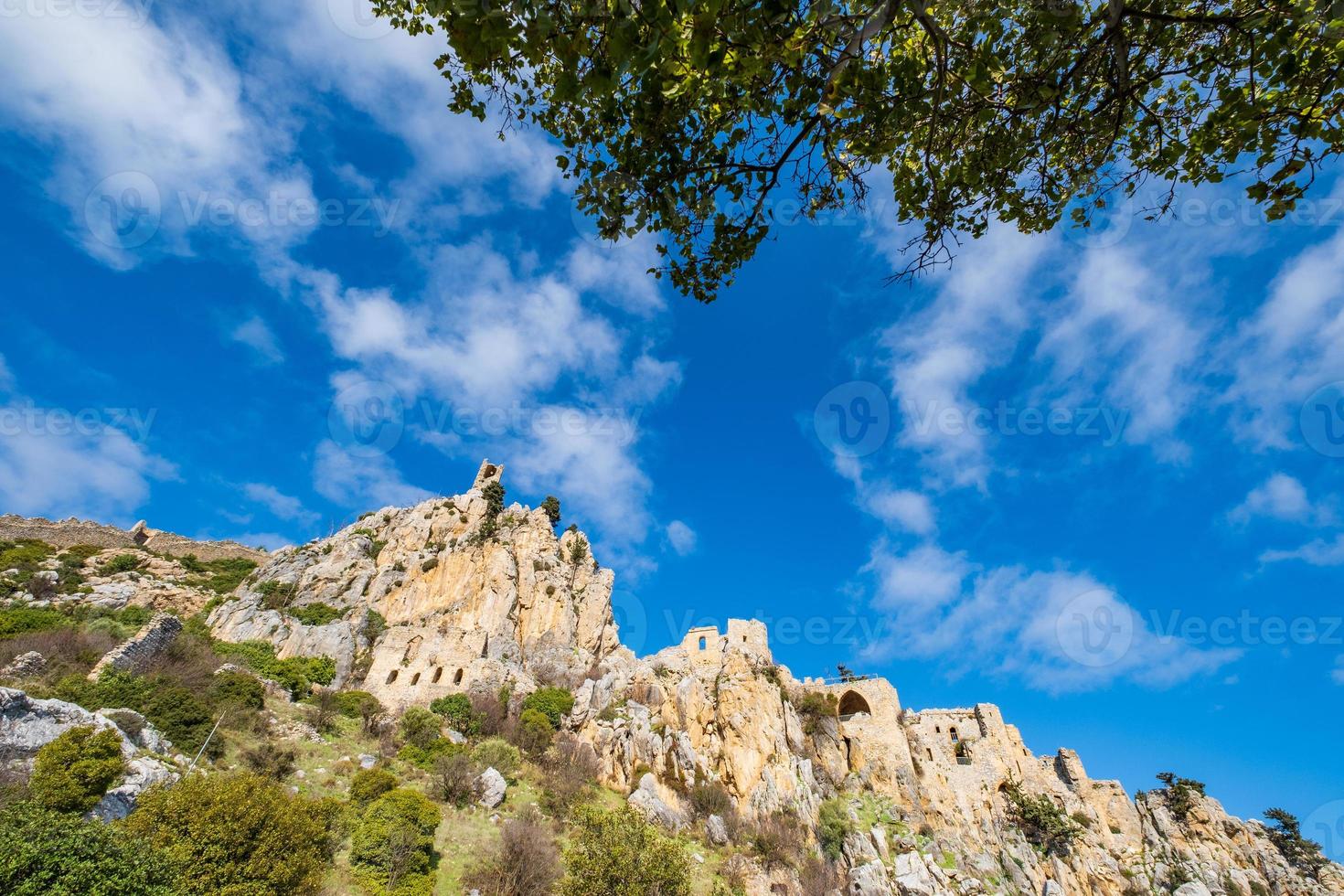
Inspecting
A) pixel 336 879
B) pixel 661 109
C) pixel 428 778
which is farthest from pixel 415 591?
pixel 661 109

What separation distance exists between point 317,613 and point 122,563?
1537 centimetres

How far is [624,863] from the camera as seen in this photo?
1730 centimetres

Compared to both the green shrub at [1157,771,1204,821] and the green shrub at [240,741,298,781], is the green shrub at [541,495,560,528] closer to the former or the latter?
the green shrub at [240,741,298,781]

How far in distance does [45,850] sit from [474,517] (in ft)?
145

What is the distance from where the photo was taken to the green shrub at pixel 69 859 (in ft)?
29.3

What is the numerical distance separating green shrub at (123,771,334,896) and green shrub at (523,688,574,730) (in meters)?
21.4

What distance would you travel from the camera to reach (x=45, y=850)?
9.30m

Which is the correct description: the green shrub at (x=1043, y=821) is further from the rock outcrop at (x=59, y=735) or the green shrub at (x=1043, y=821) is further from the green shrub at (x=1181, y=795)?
the rock outcrop at (x=59, y=735)

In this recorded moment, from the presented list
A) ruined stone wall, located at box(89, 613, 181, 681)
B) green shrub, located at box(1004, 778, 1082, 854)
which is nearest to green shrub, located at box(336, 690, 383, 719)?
ruined stone wall, located at box(89, 613, 181, 681)

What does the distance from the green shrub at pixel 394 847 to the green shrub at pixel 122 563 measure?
36482 mm

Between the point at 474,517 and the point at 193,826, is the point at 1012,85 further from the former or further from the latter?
the point at 474,517

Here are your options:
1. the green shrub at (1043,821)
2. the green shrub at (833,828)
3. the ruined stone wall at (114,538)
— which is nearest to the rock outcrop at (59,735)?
the green shrub at (833,828)

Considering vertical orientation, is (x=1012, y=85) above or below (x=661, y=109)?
above

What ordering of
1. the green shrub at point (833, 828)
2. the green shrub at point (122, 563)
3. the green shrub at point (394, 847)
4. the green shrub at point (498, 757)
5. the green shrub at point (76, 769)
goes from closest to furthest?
the green shrub at point (76, 769)
the green shrub at point (394, 847)
the green shrub at point (833, 828)
the green shrub at point (498, 757)
the green shrub at point (122, 563)
